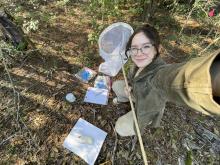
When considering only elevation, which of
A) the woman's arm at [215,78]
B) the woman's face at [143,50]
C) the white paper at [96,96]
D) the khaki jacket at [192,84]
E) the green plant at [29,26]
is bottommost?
the white paper at [96,96]

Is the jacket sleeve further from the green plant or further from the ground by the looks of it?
the green plant

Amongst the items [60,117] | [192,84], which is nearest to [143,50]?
[60,117]

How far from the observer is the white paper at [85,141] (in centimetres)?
246

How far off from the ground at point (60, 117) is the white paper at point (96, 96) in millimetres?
61

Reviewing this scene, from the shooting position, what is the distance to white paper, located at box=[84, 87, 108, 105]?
2.85 metres

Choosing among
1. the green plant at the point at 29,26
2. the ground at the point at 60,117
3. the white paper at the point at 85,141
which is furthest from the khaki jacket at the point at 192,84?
the green plant at the point at 29,26

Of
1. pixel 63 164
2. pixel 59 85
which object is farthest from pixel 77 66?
pixel 63 164

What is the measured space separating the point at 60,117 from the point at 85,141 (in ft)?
1.31

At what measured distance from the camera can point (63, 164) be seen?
2.38 m

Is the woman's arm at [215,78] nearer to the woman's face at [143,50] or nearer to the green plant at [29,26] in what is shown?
the woman's face at [143,50]

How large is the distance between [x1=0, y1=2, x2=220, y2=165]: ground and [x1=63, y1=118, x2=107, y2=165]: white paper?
0.05 metres

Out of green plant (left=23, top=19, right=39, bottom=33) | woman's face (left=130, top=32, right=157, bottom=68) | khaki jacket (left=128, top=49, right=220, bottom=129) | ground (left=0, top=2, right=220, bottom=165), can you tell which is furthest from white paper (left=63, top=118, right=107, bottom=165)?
khaki jacket (left=128, top=49, right=220, bottom=129)

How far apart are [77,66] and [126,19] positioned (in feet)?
4.67

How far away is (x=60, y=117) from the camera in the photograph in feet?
8.80
